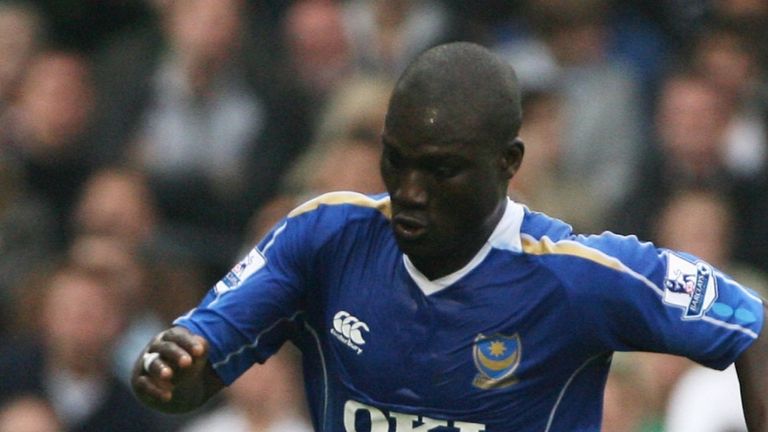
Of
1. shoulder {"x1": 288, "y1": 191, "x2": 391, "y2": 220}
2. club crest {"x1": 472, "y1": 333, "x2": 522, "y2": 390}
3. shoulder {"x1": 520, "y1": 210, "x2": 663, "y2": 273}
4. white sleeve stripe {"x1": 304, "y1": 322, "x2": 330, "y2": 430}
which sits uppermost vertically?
shoulder {"x1": 288, "y1": 191, "x2": 391, "y2": 220}

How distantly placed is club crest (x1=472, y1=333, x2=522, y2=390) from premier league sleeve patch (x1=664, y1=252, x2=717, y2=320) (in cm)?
37

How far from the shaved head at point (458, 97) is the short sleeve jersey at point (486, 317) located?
0.31m

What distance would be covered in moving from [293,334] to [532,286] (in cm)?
63

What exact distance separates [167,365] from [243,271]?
45cm

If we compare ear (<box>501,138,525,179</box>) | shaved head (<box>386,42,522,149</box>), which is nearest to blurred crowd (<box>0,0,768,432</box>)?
ear (<box>501,138,525,179</box>)

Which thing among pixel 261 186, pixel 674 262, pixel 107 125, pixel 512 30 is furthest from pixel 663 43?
pixel 674 262

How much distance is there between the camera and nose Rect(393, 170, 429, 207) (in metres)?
4.07

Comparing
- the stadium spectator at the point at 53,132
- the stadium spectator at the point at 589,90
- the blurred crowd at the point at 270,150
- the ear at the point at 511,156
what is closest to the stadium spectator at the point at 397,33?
Answer: the blurred crowd at the point at 270,150

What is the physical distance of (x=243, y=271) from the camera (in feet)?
14.7

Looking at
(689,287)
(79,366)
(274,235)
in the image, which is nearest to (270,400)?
(79,366)

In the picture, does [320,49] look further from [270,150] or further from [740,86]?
[740,86]

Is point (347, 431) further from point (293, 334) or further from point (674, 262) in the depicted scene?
point (674, 262)

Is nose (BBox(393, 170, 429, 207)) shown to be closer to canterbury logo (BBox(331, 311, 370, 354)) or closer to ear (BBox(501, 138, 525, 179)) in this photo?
ear (BBox(501, 138, 525, 179))

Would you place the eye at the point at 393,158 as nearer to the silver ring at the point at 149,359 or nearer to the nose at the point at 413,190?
the nose at the point at 413,190
